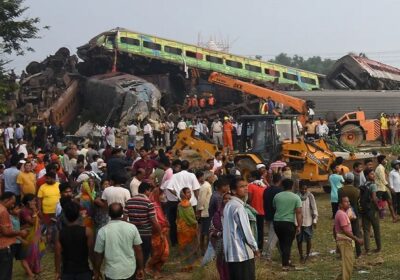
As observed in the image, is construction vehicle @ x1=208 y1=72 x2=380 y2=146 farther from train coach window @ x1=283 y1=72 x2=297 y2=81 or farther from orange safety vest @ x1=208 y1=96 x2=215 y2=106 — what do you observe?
train coach window @ x1=283 y1=72 x2=297 y2=81

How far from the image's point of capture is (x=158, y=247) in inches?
340

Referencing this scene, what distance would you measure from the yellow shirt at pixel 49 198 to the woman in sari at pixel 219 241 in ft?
9.22

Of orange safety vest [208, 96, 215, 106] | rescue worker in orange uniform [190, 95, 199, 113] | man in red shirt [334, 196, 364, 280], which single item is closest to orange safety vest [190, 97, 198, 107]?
rescue worker in orange uniform [190, 95, 199, 113]

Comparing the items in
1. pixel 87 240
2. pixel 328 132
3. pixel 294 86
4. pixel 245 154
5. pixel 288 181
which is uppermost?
pixel 294 86

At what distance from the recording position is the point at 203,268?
850 cm

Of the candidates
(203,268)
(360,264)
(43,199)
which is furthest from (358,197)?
(43,199)

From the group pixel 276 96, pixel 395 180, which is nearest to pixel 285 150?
pixel 395 180

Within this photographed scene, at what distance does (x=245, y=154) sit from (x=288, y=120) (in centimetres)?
144

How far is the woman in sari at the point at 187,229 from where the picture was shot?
9586 mm

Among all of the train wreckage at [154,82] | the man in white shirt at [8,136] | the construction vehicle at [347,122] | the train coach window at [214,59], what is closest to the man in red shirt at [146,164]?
the man in white shirt at [8,136]

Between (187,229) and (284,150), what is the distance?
22.2ft

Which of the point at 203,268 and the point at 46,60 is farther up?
the point at 46,60

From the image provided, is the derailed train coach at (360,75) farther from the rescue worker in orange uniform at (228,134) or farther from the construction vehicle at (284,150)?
the construction vehicle at (284,150)

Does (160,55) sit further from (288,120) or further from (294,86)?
(288,120)
